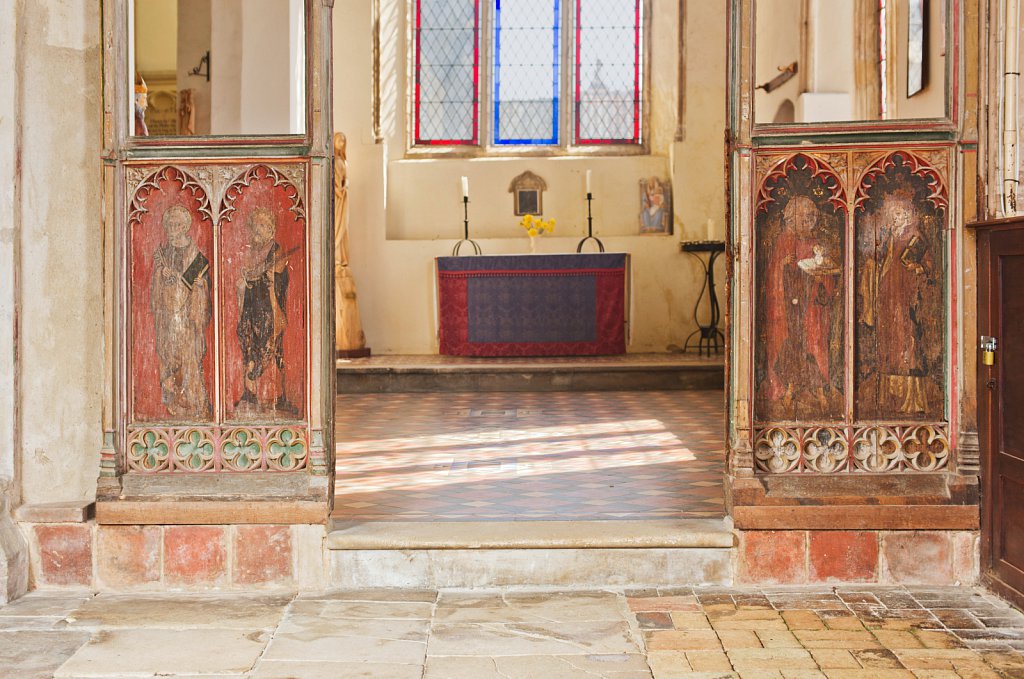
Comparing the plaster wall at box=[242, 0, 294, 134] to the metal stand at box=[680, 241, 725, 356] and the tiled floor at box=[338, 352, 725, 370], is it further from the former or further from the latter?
the metal stand at box=[680, 241, 725, 356]

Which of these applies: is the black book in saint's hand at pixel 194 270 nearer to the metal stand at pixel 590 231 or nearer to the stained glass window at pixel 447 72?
the metal stand at pixel 590 231

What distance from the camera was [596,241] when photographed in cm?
1241

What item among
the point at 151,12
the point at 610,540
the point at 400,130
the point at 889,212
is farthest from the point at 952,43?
the point at 151,12

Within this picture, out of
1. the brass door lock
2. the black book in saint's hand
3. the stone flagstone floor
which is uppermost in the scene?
the black book in saint's hand

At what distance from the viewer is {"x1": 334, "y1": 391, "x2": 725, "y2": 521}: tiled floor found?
495 cm

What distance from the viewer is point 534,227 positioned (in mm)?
12281

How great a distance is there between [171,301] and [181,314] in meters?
0.06

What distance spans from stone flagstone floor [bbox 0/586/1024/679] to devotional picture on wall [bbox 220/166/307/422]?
780 millimetres

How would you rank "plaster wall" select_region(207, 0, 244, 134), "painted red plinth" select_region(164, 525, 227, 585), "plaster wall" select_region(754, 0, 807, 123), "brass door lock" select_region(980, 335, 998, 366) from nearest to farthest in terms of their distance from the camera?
"brass door lock" select_region(980, 335, 998, 366), "painted red plinth" select_region(164, 525, 227, 585), "plaster wall" select_region(207, 0, 244, 134), "plaster wall" select_region(754, 0, 807, 123)

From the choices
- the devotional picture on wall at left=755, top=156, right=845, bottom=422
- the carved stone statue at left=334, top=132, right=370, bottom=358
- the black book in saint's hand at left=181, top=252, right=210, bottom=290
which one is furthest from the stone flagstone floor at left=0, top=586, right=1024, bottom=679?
the carved stone statue at left=334, top=132, right=370, bottom=358

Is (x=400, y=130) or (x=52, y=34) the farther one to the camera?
(x=400, y=130)

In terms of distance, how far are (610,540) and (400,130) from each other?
9194mm

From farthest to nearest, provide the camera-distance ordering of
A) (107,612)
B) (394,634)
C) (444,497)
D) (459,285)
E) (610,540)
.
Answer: (459,285)
(444,497)
(610,540)
(107,612)
(394,634)

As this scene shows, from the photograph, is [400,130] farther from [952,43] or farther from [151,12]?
[952,43]
